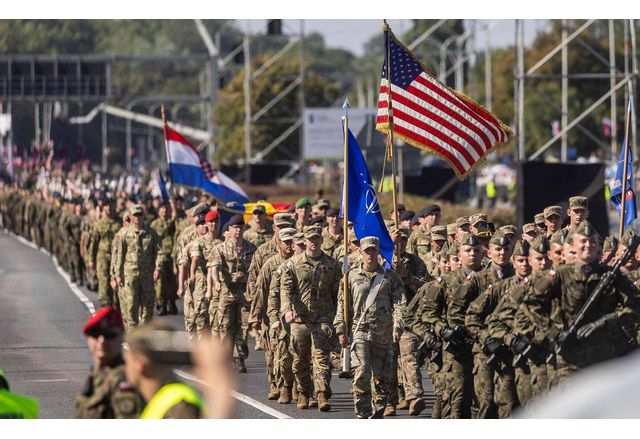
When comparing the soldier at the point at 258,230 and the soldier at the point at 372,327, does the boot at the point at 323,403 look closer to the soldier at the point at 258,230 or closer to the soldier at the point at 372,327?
the soldier at the point at 372,327

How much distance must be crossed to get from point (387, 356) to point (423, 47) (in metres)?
91.0

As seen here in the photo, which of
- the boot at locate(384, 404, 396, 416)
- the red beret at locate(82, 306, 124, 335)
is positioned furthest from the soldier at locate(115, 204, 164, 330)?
the red beret at locate(82, 306, 124, 335)

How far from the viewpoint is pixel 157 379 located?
286 inches

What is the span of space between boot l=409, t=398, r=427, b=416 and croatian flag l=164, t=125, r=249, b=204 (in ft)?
39.7

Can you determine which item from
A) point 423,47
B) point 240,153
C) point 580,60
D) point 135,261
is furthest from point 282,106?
point 135,261

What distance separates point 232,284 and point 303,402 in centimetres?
321

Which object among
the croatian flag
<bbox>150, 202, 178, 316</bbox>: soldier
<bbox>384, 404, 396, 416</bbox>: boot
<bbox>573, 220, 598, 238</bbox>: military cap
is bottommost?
<bbox>384, 404, 396, 416</bbox>: boot

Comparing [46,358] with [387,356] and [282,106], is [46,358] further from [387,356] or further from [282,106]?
[282,106]

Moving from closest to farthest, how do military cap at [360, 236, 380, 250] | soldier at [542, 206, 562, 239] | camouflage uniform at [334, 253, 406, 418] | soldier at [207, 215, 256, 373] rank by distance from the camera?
camouflage uniform at [334, 253, 406, 418] < military cap at [360, 236, 380, 250] < soldier at [542, 206, 562, 239] < soldier at [207, 215, 256, 373]

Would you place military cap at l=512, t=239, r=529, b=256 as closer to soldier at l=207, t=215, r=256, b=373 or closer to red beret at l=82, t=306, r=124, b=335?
red beret at l=82, t=306, r=124, b=335

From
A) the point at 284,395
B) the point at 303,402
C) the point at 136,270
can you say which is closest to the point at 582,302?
the point at 303,402

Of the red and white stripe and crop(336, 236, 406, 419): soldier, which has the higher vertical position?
the red and white stripe

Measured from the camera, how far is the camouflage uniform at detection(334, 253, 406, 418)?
46.6 feet

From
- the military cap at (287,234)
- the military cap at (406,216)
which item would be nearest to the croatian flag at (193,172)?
the military cap at (406,216)
